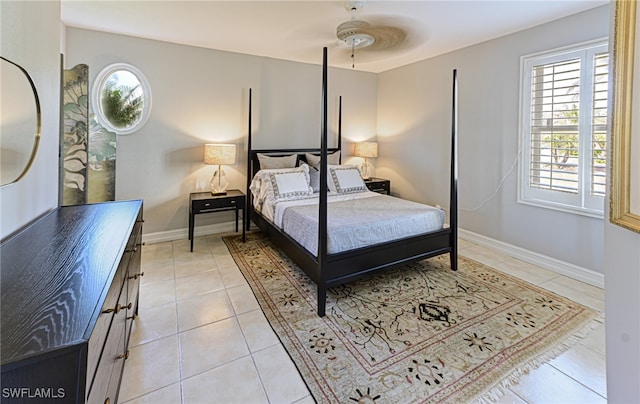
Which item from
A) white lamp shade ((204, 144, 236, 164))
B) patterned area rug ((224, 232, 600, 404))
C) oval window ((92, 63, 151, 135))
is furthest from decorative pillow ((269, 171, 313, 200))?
oval window ((92, 63, 151, 135))

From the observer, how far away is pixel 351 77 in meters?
5.29

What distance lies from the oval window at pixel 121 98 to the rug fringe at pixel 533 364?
4336 millimetres

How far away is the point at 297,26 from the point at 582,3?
266 centimetres

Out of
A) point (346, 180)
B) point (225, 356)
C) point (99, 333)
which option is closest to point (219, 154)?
point (346, 180)

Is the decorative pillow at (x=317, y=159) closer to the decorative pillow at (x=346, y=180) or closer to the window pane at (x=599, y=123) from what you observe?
the decorative pillow at (x=346, y=180)

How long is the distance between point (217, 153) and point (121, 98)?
51.4 inches

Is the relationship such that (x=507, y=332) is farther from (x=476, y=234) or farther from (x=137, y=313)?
(x=137, y=313)

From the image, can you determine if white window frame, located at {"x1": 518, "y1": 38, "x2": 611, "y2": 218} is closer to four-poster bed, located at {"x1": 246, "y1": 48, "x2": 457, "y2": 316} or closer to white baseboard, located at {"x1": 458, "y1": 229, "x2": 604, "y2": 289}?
white baseboard, located at {"x1": 458, "y1": 229, "x2": 604, "y2": 289}

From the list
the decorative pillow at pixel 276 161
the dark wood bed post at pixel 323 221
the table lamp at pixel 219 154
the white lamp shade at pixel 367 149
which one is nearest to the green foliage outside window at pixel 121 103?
the table lamp at pixel 219 154

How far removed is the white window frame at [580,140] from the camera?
2883mm

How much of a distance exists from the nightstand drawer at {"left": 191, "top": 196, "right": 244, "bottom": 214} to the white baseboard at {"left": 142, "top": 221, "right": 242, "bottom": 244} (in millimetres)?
658

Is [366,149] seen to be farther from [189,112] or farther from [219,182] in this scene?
[189,112]

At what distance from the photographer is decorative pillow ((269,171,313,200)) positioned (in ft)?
12.3

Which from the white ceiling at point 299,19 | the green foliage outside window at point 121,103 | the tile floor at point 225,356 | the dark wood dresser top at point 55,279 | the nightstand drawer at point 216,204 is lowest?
the tile floor at point 225,356
